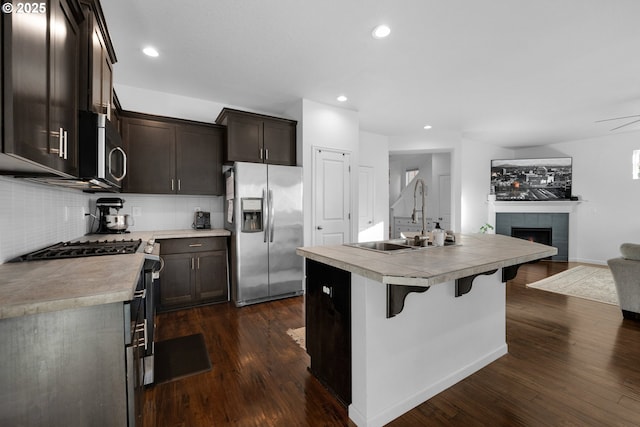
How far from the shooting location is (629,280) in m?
3.11

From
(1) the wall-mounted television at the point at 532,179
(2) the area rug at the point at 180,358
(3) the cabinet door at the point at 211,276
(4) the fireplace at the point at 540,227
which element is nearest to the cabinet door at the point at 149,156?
(3) the cabinet door at the point at 211,276

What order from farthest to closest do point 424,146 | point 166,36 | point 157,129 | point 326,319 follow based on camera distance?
point 424,146 → point 157,129 → point 166,36 → point 326,319

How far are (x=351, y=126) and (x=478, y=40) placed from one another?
6.97ft

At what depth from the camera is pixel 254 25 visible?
2398 mm

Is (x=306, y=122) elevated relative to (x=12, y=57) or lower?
elevated

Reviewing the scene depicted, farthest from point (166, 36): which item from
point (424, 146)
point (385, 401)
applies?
point (424, 146)

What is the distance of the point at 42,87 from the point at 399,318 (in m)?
1.98

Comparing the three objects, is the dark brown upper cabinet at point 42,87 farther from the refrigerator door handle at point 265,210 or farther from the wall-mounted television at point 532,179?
the wall-mounted television at point 532,179

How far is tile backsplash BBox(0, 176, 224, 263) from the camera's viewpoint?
1.60 meters

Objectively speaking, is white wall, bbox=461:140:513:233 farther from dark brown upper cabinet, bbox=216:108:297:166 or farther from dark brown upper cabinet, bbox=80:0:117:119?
dark brown upper cabinet, bbox=80:0:117:119

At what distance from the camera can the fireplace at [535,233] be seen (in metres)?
6.69

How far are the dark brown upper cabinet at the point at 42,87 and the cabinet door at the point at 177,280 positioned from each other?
206cm

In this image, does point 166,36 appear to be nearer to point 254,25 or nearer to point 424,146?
point 254,25

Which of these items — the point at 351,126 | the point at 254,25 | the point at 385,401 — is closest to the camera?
the point at 385,401
